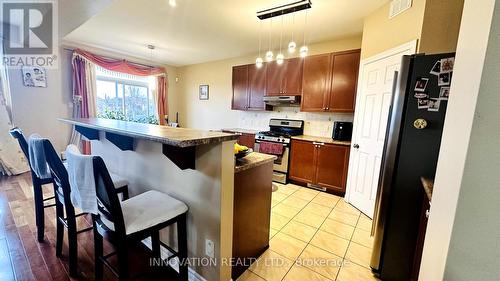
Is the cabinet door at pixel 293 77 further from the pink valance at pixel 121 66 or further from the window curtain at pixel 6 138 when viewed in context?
the window curtain at pixel 6 138

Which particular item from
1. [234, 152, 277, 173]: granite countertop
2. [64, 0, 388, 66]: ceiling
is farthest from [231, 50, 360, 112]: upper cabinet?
[234, 152, 277, 173]: granite countertop

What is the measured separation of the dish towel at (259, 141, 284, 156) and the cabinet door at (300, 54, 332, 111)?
30.9 inches

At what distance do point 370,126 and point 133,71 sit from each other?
513 cm

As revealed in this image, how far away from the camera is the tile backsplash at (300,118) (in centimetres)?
374

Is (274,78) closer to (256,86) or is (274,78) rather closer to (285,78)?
(285,78)

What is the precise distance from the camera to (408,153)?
1437 mm

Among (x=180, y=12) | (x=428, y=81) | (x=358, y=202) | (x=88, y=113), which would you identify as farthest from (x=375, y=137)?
(x=88, y=113)

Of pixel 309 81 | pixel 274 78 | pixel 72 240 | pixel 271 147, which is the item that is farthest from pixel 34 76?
pixel 309 81

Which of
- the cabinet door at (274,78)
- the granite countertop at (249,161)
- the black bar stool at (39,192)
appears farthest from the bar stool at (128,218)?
the cabinet door at (274,78)

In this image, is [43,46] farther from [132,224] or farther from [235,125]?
[132,224]

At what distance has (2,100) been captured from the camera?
139 inches

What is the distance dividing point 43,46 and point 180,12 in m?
3.13

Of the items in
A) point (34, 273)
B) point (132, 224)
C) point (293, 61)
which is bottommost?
point (34, 273)

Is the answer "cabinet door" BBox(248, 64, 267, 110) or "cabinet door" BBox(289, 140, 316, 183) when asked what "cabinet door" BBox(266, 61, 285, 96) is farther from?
"cabinet door" BBox(289, 140, 316, 183)
